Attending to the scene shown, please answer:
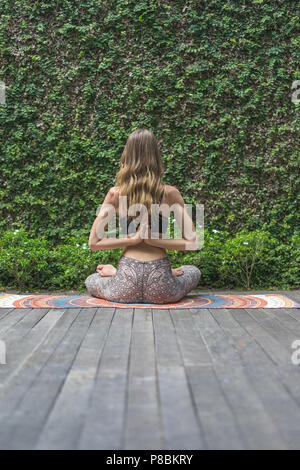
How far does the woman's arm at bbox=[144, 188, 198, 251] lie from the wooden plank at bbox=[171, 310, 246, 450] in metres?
0.87

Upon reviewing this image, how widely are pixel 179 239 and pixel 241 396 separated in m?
1.75

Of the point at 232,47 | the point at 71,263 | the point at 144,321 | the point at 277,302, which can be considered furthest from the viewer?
the point at 232,47

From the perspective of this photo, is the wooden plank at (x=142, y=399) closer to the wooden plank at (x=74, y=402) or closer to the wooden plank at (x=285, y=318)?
the wooden plank at (x=74, y=402)

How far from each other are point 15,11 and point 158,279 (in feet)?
10.7

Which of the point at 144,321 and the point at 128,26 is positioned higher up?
the point at 128,26

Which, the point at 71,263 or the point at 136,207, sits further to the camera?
the point at 71,263

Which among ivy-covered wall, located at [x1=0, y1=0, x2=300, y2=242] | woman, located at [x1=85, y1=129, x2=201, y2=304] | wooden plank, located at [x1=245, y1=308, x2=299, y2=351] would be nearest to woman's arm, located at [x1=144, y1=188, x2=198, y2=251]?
woman, located at [x1=85, y1=129, x2=201, y2=304]

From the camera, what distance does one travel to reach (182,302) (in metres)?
3.27

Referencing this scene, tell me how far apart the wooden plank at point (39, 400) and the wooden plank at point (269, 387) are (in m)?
0.71

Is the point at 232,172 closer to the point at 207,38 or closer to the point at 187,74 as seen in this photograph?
the point at 187,74

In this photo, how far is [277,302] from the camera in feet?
10.8

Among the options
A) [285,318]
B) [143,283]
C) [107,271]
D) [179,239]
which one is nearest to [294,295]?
[285,318]

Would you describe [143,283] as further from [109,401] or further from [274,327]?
[109,401]

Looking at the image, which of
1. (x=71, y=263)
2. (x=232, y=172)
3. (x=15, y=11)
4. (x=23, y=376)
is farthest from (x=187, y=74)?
(x=23, y=376)
